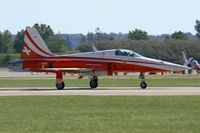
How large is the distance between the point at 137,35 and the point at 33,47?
487ft

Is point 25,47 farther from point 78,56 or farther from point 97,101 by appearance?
point 97,101

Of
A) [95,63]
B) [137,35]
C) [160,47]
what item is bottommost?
[95,63]

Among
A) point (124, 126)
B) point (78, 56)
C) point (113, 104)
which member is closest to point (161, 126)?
point (124, 126)

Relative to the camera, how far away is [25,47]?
4191 centimetres

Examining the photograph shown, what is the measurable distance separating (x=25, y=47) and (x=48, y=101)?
14.8m

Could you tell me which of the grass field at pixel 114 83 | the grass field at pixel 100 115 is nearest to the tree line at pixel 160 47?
the grass field at pixel 114 83

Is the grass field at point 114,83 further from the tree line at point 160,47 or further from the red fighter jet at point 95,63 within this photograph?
the tree line at point 160,47

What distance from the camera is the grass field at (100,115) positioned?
18.1 meters

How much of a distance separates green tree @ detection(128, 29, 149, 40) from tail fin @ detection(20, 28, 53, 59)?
144 meters

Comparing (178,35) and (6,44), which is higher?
(178,35)

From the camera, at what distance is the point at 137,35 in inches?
7461

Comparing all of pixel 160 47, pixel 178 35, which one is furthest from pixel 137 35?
pixel 160 47

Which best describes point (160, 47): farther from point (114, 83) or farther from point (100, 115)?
point (100, 115)

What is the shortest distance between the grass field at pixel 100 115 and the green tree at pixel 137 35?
6228 inches
